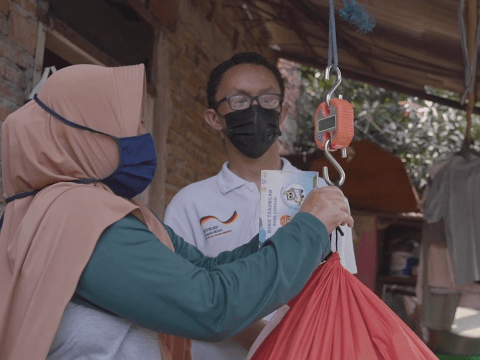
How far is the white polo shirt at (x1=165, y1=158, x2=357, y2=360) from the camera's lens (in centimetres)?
197

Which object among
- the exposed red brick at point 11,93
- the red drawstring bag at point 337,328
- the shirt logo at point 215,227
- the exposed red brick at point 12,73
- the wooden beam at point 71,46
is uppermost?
the wooden beam at point 71,46

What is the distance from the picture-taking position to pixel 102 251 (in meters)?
1.09

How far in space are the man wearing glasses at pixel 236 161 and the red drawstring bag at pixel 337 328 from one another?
689 mm

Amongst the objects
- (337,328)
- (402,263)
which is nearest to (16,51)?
(337,328)

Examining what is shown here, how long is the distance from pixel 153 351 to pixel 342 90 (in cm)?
743

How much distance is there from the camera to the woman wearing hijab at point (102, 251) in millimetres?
1081

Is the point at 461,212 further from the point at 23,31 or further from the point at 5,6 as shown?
the point at 5,6

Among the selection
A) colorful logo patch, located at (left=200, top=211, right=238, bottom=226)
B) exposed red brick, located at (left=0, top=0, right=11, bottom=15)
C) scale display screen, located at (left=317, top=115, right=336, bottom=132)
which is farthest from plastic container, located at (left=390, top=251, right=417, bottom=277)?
scale display screen, located at (left=317, top=115, right=336, bottom=132)

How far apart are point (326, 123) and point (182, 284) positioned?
455 millimetres

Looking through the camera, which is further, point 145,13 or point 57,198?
point 145,13

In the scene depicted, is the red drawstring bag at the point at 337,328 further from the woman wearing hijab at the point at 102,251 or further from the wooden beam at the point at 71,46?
the wooden beam at the point at 71,46

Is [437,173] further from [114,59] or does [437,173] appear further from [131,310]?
[131,310]

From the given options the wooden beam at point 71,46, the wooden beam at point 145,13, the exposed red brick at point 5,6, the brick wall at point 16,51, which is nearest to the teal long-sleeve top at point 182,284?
the brick wall at point 16,51

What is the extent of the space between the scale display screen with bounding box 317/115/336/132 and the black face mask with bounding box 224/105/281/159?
870 millimetres
